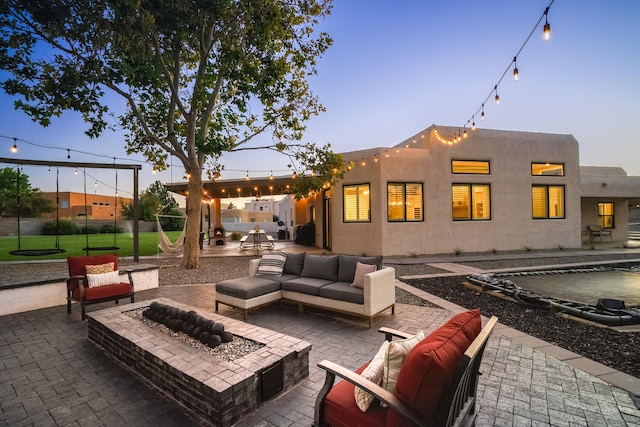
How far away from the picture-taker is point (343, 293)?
13.3ft

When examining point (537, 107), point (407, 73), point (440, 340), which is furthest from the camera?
point (537, 107)

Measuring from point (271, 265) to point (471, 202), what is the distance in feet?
30.3

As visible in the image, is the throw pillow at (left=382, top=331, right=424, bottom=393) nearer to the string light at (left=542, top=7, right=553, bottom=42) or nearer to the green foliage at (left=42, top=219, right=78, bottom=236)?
the string light at (left=542, top=7, right=553, bottom=42)

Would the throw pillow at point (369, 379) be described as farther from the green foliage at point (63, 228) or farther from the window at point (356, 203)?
the green foliage at point (63, 228)

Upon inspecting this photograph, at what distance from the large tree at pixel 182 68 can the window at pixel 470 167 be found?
5.15 m

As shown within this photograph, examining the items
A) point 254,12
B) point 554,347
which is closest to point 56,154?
point 254,12

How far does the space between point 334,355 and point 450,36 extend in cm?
839

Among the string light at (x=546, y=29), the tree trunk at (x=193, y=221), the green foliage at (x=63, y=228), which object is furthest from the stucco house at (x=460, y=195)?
the green foliage at (x=63, y=228)

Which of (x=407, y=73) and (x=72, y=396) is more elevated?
(x=407, y=73)

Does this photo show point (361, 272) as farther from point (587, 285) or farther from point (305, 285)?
point (587, 285)

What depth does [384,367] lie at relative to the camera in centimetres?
151

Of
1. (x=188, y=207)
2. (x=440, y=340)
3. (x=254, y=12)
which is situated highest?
(x=254, y=12)

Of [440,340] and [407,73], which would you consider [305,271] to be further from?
[407,73]

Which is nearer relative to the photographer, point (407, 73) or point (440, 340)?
point (440, 340)
